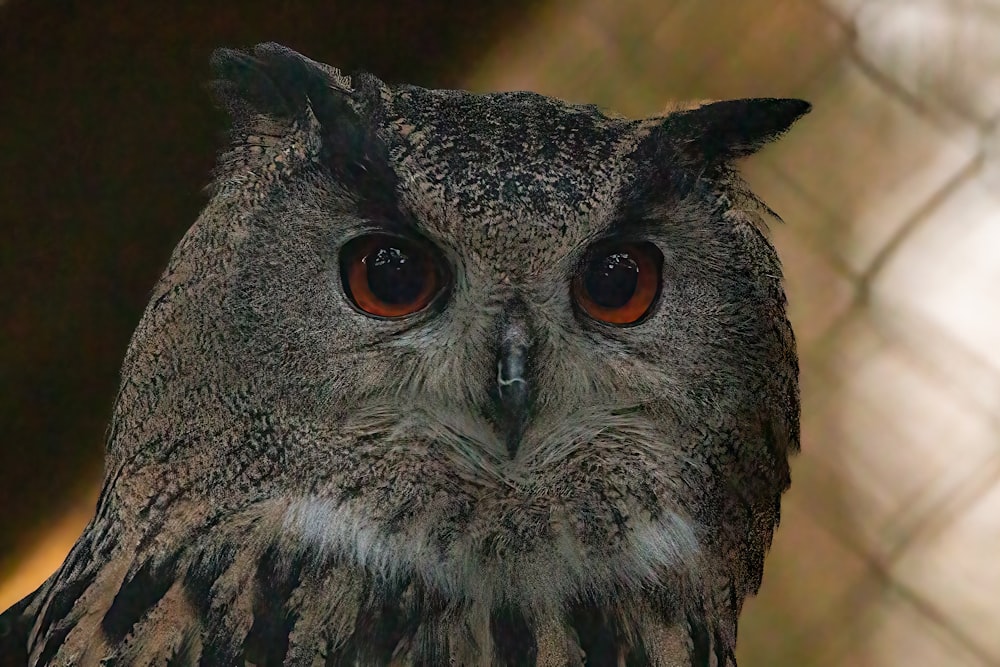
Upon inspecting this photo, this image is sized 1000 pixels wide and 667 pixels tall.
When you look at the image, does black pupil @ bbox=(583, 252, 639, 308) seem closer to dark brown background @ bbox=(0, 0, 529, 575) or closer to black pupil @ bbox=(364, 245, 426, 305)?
black pupil @ bbox=(364, 245, 426, 305)

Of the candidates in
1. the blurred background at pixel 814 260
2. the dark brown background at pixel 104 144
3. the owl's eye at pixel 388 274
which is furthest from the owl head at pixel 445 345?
the blurred background at pixel 814 260

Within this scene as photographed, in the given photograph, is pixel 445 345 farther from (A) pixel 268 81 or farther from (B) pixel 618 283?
(A) pixel 268 81

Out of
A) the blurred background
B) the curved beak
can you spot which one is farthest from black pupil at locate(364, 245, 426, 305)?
the blurred background

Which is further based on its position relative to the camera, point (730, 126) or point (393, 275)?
point (730, 126)

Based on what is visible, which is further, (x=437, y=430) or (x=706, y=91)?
(x=706, y=91)

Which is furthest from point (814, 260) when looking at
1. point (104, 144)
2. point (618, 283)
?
point (104, 144)

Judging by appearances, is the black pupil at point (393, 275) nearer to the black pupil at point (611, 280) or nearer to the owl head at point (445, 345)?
the owl head at point (445, 345)

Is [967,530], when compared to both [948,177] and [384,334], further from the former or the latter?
[384,334]

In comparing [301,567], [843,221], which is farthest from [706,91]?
[301,567]
